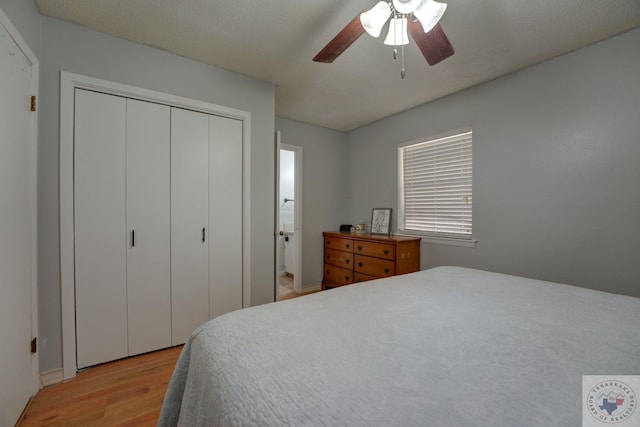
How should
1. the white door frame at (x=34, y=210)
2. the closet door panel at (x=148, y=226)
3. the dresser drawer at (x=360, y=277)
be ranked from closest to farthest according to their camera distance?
the white door frame at (x=34, y=210), the closet door panel at (x=148, y=226), the dresser drawer at (x=360, y=277)

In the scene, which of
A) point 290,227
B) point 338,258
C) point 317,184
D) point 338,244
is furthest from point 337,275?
point 290,227

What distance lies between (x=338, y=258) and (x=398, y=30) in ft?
9.16

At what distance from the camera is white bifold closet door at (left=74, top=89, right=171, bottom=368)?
192 cm

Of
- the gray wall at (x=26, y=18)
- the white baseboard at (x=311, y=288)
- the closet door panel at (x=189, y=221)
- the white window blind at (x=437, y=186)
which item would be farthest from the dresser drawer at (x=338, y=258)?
the gray wall at (x=26, y=18)

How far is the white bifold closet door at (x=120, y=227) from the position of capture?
192 cm

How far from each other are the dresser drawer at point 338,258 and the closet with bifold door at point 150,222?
59.2 inches

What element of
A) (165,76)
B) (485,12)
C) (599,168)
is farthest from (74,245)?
(599,168)

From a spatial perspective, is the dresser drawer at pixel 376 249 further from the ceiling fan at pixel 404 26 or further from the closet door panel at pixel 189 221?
the ceiling fan at pixel 404 26

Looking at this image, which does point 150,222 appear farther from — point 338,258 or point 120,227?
point 338,258

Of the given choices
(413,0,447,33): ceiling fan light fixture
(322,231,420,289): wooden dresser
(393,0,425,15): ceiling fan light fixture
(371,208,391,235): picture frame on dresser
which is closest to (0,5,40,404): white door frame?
(393,0,425,15): ceiling fan light fixture

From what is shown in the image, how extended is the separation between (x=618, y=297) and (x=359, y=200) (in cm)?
294

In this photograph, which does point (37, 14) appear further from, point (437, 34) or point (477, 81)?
point (477, 81)

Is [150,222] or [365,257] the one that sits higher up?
[150,222]

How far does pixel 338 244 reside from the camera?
12.3ft
